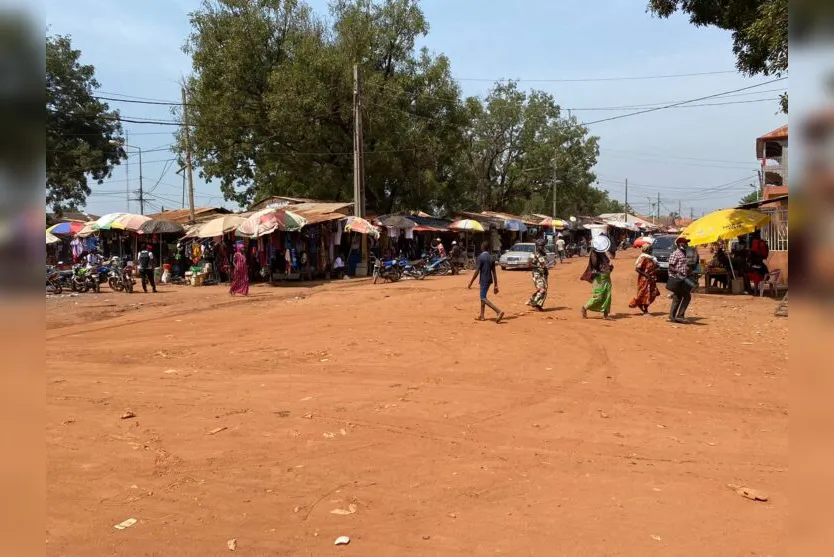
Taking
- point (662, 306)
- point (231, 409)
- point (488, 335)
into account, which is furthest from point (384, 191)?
point (231, 409)

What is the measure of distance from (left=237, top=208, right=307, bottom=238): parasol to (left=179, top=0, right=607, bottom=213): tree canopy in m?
8.44

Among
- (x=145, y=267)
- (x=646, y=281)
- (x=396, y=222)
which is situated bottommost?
(x=646, y=281)

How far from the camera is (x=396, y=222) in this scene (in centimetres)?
2694

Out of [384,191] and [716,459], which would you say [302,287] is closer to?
[384,191]

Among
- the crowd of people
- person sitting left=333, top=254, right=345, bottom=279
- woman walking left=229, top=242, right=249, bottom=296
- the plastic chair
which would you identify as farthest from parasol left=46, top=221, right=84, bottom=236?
the plastic chair

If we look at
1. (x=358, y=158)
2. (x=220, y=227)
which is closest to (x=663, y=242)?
(x=358, y=158)

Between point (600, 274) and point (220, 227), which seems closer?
point (600, 274)

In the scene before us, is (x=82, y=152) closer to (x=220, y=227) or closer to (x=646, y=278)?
(x=220, y=227)

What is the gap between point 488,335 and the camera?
1045 cm

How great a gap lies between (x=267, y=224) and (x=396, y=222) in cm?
798

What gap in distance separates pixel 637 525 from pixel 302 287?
18.4 metres

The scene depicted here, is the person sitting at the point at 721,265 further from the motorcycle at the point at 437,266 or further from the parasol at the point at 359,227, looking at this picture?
the parasol at the point at 359,227

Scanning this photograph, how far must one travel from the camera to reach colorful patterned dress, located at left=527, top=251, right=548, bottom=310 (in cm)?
1266

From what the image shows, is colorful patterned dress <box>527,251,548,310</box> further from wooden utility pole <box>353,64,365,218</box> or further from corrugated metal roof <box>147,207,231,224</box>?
corrugated metal roof <box>147,207,231,224</box>
